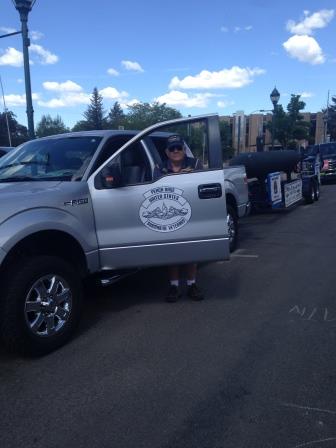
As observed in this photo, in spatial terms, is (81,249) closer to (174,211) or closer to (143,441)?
(174,211)

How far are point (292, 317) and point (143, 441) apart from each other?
239 cm

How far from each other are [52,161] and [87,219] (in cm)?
86

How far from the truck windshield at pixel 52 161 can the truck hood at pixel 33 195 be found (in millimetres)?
215

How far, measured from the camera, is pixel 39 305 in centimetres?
378

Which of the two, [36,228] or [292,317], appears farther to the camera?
[292,317]

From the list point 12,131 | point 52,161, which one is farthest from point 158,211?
point 12,131

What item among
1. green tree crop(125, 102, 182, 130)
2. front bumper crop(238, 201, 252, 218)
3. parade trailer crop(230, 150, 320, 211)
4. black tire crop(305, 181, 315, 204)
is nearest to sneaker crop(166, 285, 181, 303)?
front bumper crop(238, 201, 252, 218)

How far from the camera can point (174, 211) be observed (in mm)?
4523

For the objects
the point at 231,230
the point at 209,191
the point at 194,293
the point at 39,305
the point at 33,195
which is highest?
the point at 33,195

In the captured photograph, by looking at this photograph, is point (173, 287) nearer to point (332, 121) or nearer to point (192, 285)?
point (192, 285)

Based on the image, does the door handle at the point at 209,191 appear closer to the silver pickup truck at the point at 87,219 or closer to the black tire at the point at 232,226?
the silver pickup truck at the point at 87,219

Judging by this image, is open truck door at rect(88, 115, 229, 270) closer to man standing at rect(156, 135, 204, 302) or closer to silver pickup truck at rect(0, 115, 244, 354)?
silver pickup truck at rect(0, 115, 244, 354)

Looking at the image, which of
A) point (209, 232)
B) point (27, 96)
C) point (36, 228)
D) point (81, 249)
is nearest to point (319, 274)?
point (209, 232)

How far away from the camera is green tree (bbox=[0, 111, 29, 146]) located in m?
66.4
